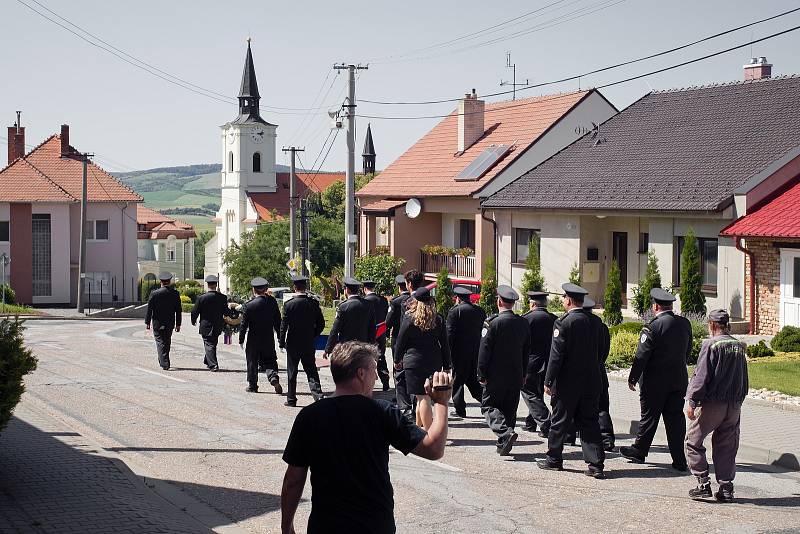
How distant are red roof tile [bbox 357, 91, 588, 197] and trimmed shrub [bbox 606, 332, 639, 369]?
17332 millimetres

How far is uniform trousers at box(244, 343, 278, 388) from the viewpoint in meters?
15.7

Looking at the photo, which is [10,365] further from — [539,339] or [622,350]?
[622,350]

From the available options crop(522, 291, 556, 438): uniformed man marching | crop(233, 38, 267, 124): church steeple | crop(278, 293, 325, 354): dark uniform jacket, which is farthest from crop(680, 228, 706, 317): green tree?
crop(233, 38, 267, 124): church steeple

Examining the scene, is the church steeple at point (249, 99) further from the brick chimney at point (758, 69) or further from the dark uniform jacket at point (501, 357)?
the dark uniform jacket at point (501, 357)

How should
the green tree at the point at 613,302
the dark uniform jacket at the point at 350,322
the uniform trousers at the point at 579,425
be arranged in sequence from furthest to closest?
the green tree at the point at 613,302
the dark uniform jacket at the point at 350,322
the uniform trousers at the point at 579,425

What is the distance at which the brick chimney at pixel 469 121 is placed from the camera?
1630 inches

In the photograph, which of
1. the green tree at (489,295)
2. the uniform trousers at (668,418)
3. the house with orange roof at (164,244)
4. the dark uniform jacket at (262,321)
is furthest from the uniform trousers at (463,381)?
the house with orange roof at (164,244)

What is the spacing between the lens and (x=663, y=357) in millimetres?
10609

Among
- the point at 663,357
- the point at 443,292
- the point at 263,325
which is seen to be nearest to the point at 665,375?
the point at 663,357

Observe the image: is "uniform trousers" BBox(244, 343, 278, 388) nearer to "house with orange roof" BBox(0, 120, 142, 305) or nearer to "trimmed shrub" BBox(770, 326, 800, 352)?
"trimmed shrub" BBox(770, 326, 800, 352)

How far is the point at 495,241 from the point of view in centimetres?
3506

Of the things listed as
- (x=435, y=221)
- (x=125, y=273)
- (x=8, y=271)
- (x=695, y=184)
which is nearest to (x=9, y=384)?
(x=695, y=184)

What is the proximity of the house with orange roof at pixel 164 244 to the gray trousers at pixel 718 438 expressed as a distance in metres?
117

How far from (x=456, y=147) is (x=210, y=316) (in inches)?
966
